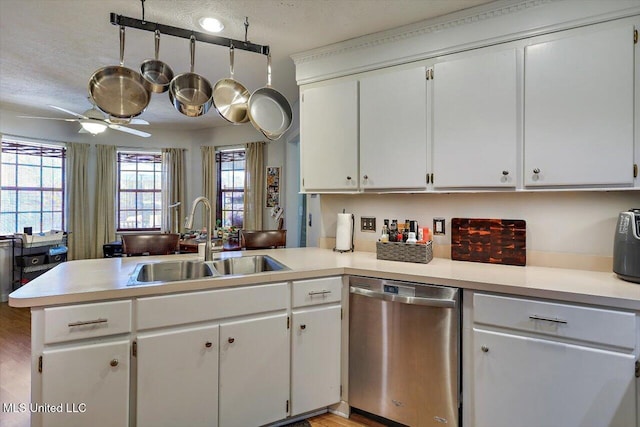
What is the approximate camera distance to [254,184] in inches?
201

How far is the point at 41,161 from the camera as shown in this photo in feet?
16.1

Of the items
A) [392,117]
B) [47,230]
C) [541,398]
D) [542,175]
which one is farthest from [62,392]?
[47,230]

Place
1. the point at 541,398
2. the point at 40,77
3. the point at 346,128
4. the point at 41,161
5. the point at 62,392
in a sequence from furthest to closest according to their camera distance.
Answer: the point at 41,161 < the point at 40,77 < the point at 346,128 < the point at 541,398 < the point at 62,392

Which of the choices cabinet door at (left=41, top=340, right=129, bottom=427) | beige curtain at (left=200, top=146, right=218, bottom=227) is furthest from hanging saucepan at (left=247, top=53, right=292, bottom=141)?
beige curtain at (left=200, top=146, right=218, bottom=227)

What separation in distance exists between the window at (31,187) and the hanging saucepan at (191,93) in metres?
4.06

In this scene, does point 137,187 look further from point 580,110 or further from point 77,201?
point 580,110

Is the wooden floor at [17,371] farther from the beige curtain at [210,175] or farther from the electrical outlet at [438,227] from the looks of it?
the beige curtain at [210,175]

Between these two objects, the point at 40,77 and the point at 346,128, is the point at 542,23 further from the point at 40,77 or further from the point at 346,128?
the point at 40,77

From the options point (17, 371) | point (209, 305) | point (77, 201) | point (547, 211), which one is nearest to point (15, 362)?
point (17, 371)

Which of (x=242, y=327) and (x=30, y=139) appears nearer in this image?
(x=242, y=327)

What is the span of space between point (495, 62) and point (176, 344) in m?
2.28

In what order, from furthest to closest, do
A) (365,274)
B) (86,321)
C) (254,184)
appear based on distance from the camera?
(254,184) → (365,274) → (86,321)

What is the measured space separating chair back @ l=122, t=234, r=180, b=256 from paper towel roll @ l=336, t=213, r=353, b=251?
126cm

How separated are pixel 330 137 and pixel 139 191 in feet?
15.3
